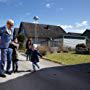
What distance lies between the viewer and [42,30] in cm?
5822

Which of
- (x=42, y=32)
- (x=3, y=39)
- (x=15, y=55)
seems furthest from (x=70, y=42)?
(x=3, y=39)

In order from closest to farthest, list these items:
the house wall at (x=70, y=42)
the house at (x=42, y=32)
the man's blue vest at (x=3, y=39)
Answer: the man's blue vest at (x=3, y=39) < the house wall at (x=70, y=42) < the house at (x=42, y=32)

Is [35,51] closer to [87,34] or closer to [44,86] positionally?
[44,86]

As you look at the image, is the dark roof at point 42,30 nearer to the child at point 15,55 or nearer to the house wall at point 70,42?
the house wall at point 70,42

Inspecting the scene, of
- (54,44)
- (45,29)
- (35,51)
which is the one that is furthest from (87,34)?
(35,51)

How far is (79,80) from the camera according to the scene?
30.3 feet

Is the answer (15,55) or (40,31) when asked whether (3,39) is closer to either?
(15,55)

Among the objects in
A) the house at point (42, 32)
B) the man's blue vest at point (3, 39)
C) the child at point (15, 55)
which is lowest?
the child at point (15, 55)

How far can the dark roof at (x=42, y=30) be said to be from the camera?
2202 inches

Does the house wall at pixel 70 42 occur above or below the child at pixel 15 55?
above

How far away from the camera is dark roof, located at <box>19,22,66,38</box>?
55.9 m

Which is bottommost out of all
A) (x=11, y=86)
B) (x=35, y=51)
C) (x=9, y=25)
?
(x=11, y=86)

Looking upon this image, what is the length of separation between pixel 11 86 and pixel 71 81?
2132 mm

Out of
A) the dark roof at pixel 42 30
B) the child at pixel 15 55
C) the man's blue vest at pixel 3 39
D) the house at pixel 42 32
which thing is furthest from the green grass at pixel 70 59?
the dark roof at pixel 42 30
